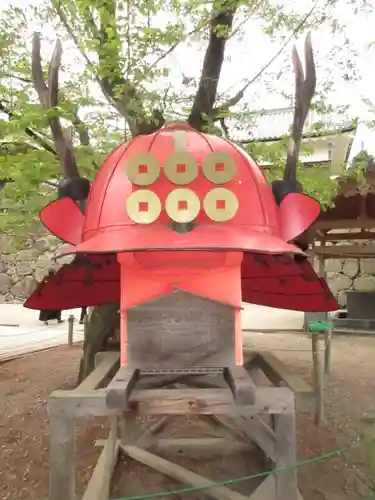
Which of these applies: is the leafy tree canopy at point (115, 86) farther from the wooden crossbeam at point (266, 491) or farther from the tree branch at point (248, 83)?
the wooden crossbeam at point (266, 491)

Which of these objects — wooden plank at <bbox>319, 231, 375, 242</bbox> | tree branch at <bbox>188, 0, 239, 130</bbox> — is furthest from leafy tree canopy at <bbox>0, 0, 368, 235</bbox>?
wooden plank at <bbox>319, 231, 375, 242</bbox>

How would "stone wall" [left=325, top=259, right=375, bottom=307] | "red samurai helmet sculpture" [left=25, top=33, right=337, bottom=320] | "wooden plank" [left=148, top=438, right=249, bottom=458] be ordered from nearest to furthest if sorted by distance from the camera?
1. "red samurai helmet sculpture" [left=25, top=33, right=337, bottom=320]
2. "wooden plank" [left=148, top=438, right=249, bottom=458]
3. "stone wall" [left=325, top=259, right=375, bottom=307]

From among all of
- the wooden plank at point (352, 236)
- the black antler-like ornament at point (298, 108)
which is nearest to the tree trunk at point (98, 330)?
the black antler-like ornament at point (298, 108)

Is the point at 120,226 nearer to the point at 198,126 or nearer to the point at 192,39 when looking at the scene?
the point at 198,126

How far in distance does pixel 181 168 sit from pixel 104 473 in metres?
2.13

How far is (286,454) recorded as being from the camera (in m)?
1.99

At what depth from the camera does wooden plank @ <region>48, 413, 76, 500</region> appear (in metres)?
1.94

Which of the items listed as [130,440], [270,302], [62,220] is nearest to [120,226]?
[62,220]

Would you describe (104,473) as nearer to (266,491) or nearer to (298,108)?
(266,491)

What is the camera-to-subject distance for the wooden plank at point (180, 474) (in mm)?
2848

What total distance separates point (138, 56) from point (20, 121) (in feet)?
3.81

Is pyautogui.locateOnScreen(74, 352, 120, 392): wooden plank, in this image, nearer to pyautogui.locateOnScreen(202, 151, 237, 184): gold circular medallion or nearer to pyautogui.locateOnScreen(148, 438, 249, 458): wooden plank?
pyautogui.locateOnScreen(202, 151, 237, 184): gold circular medallion

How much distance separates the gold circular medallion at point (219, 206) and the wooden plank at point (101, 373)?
0.96 m

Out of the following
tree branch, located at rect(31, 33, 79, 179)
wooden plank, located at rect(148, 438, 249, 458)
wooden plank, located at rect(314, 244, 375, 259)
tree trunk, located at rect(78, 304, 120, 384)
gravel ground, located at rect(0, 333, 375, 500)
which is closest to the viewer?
tree branch, located at rect(31, 33, 79, 179)
